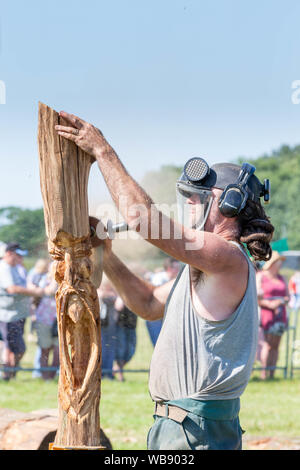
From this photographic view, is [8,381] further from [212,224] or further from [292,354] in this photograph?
[212,224]

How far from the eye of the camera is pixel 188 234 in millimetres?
2656

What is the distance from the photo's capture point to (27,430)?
4430 millimetres

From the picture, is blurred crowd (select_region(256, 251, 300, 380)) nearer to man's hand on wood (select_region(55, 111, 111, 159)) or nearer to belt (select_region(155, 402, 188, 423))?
belt (select_region(155, 402, 188, 423))

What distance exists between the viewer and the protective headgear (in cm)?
285

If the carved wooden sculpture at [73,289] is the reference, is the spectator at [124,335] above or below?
below

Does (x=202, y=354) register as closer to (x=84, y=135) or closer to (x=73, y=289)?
(x=73, y=289)

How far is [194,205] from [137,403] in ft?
16.8

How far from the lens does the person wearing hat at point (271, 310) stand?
30.6ft

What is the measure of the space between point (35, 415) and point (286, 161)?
207 feet

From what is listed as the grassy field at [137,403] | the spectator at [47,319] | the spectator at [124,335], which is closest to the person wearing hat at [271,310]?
the grassy field at [137,403]

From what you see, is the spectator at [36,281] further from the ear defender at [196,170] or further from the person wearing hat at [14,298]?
the ear defender at [196,170]

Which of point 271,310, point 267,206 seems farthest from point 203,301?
point 267,206

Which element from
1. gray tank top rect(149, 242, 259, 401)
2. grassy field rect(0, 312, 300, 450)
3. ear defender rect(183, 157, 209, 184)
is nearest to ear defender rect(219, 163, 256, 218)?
ear defender rect(183, 157, 209, 184)

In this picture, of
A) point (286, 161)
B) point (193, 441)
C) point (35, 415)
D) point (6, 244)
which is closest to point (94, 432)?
point (193, 441)
